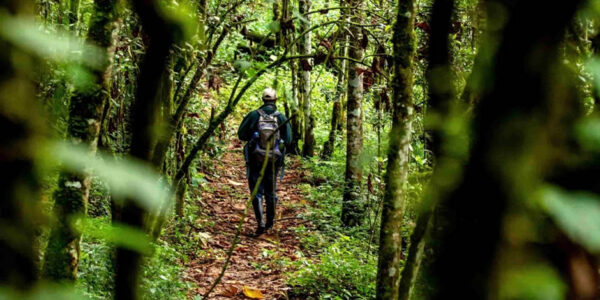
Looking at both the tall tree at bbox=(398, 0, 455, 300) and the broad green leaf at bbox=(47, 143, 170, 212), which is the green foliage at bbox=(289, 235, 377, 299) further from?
the broad green leaf at bbox=(47, 143, 170, 212)

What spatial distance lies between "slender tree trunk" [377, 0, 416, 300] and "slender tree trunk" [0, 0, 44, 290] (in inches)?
141

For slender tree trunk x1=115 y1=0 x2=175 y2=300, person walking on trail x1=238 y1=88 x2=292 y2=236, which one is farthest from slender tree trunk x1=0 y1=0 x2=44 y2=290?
person walking on trail x1=238 y1=88 x2=292 y2=236

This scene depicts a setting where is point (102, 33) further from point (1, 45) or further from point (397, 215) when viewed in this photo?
point (1, 45)

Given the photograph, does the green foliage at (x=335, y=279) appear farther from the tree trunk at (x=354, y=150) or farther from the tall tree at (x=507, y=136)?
the tall tree at (x=507, y=136)

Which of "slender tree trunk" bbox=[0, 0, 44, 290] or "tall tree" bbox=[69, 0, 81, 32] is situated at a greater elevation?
"tall tree" bbox=[69, 0, 81, 32]

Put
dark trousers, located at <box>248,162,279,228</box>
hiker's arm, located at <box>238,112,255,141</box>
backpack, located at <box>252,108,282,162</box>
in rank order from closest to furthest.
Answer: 1. backpack, located at <box>252,108,282,162</box>
2. hiker's arm, located at <box>238,112,255,141</box>
3. dark trousers, located at <box>248,162,279,228</box>

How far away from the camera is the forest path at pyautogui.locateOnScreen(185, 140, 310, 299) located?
21.6ft

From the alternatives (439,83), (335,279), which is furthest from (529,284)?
(335,279)

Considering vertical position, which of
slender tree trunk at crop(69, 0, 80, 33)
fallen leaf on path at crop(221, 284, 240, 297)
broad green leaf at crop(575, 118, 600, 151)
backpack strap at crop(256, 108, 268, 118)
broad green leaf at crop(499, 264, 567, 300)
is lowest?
fallen leaf on path at crop(221, 284, 240, 297)

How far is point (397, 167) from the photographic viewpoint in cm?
414

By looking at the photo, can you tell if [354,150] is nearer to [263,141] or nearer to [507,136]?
[263,141]

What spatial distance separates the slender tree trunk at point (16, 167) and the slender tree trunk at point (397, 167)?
3.58 meters

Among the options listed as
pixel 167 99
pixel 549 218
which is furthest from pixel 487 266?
pixel 167 99

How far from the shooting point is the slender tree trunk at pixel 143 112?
63cm
